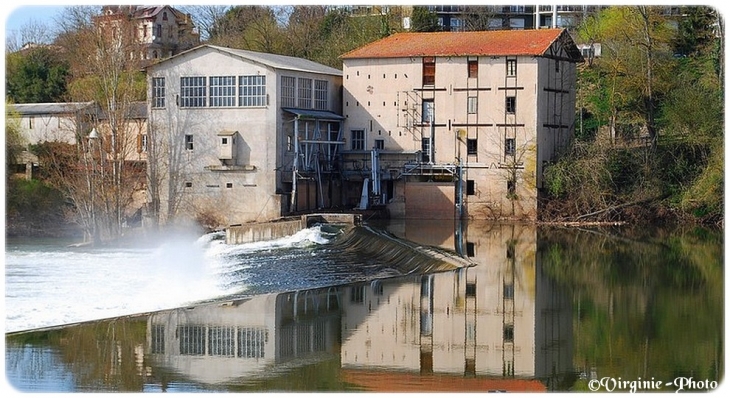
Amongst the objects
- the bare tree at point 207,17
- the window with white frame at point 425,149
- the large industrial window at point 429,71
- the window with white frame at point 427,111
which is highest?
the bare tree at point 207,17

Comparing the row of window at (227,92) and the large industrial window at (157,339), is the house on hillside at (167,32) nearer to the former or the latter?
the row of window at (227,92)

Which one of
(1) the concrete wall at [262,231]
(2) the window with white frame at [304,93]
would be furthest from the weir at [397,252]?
(2) the window with white frame at [304,93]

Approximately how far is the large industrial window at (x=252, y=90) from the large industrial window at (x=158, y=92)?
2453mm

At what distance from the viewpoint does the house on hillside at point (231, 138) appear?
3722 cm

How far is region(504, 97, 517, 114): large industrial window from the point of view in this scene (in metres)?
38.6

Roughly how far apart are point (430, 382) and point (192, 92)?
21.1m

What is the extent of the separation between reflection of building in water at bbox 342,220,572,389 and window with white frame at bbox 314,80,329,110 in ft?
34.9

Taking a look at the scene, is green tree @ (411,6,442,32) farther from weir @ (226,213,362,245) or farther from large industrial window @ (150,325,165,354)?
large industrial window @ (150,325,165,354)

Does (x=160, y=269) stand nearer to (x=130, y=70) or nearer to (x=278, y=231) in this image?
(x=278, y=231)

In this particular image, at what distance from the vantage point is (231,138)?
37.3 meters

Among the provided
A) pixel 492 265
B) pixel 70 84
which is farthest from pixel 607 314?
pixel 70 84

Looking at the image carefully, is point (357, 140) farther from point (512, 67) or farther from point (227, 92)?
point (512, 67)

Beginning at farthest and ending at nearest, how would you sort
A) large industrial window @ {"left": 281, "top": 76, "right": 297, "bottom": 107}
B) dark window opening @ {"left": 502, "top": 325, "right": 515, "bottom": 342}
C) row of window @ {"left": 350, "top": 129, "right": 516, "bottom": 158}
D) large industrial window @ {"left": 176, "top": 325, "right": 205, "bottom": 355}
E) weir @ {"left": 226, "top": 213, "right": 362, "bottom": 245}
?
row of window @ {"left": 350, "top": 129, "right": 516, "bottom": 158} < large industrial window @ {"left": 281, "top": 76, "right": 297, "bottom": 107} < weir @ {"left": 226, "top": 213, "right": 362, "bottom": 245} < dark window opening @ {"left": 502, "top": 325, "right": 515, "bottom": 342} < large industrial window @ {"left": 176, "top": 325, "right": 205, "bottom": 355}

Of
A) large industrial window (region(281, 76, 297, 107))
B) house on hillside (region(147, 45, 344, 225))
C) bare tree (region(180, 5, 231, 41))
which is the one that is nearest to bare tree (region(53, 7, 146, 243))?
house on hillside (region(147, 45, 344, 225))
